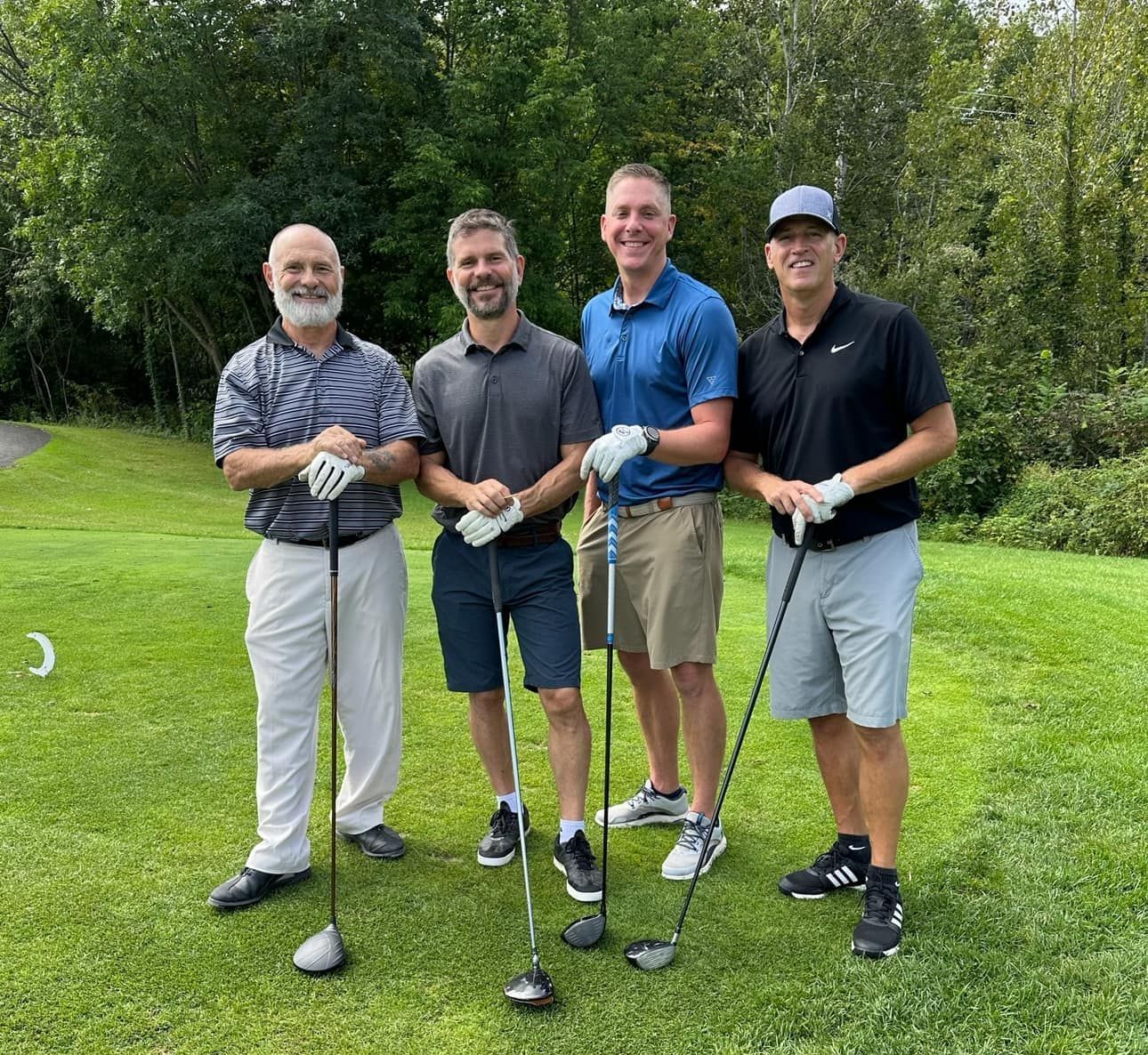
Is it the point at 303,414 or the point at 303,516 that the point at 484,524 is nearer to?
the point at 303,516

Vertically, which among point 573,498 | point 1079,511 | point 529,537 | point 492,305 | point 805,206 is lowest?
point 1079,511

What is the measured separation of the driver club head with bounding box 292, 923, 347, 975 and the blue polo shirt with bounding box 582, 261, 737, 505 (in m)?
1.57

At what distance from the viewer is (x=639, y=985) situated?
246 centimetres

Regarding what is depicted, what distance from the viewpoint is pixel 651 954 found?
2537 mm

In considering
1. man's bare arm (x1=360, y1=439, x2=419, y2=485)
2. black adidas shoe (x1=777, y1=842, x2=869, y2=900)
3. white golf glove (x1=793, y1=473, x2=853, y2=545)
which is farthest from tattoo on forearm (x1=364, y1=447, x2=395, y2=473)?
black adidas shoe (x1=777, y1=842, x2=869, y2=900)

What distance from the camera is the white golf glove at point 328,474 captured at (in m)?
2.74

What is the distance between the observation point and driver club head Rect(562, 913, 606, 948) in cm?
264

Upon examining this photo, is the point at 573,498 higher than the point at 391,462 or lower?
lower

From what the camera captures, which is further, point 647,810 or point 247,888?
point 647,810

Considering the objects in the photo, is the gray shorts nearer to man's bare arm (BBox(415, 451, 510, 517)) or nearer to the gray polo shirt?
the gray polo shirt

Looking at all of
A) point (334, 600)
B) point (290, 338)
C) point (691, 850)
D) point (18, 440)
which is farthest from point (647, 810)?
point (18, 440)

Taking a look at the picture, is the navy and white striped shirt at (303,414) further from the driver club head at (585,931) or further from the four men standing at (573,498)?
the driver club head at (585,931)

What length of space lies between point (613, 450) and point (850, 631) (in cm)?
86

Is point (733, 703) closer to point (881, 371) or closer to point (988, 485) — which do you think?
point (881, 371)
